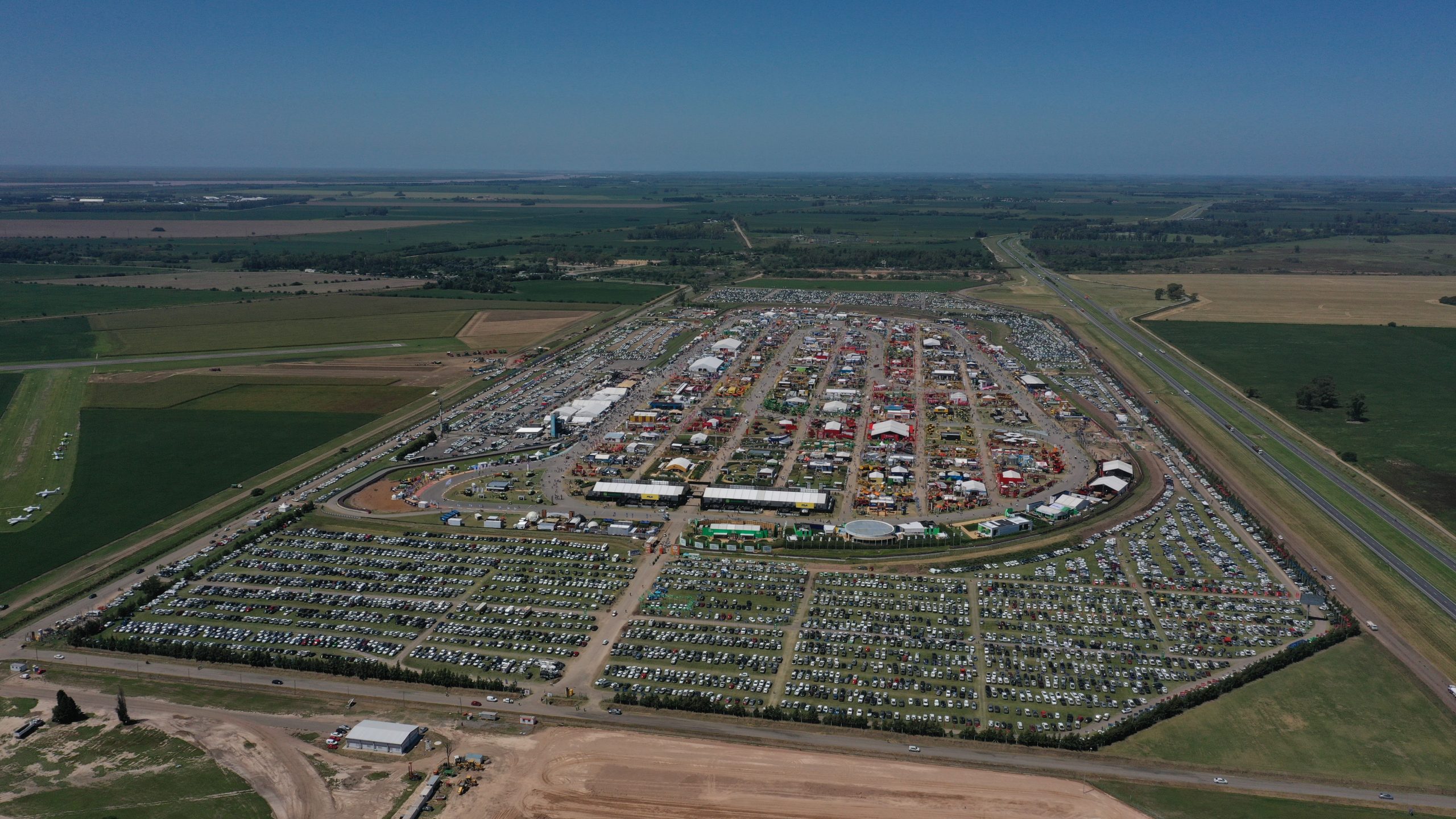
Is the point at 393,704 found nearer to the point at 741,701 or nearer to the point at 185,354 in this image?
the point at 741,701

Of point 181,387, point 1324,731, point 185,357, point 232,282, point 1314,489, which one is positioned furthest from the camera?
point 232,282

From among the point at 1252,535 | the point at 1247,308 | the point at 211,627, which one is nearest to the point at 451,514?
the point at 211,627

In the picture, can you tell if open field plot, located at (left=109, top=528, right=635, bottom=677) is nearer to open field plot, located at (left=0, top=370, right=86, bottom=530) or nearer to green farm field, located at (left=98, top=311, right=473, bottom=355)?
open field plot, located at (left=0, top=370, right=86, bottom=530)

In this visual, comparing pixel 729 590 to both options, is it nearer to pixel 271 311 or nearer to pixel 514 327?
pixel 514 327

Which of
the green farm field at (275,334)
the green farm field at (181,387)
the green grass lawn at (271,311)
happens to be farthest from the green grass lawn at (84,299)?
the green farm field at (181,387)

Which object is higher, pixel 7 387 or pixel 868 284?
pixel 868 284

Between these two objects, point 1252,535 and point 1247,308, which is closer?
point 1252,535

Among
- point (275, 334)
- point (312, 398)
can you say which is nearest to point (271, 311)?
point (275, 334)
